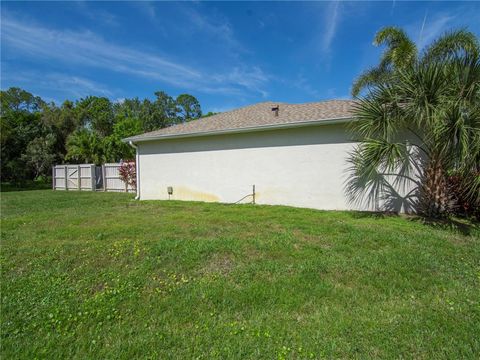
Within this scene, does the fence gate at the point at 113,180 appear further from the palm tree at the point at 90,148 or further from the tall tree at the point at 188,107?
the tall tree at the point at 188,107

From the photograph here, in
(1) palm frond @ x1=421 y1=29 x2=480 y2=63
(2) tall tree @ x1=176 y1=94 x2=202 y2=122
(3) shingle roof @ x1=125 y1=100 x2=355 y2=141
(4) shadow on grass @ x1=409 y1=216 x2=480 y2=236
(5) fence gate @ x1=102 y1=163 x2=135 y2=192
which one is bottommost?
(4) shadow on grass @ x1=409 y1=216 x2=480 y2=236

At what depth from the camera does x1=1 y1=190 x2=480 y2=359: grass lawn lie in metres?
2.27

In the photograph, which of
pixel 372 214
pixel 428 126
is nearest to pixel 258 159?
pixel 372 214

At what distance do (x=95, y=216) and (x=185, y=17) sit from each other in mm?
6752

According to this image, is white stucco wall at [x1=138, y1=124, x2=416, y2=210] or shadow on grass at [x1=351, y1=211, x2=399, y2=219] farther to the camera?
white stucco wall at [x1=138, y1=124, x2=416, y2=210]

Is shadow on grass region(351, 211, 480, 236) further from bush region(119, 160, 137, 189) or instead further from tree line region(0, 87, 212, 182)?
tree line region(0, 87, 212, 182)

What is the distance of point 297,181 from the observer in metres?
Result: 8.31

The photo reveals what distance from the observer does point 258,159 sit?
888cm

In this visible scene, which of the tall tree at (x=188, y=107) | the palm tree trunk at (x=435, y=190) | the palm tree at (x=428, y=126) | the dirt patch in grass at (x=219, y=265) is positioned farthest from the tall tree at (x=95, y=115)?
the palm tree trunk at (x=435, y=190)

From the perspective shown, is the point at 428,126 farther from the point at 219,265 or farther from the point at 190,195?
the point at 190,195

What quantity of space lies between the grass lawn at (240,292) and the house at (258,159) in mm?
2783

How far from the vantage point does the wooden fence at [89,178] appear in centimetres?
1590

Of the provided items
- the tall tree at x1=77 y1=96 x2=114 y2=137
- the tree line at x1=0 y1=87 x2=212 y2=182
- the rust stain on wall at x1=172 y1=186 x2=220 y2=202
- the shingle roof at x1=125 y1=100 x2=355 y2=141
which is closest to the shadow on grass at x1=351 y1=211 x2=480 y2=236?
the shingle roof at x1=125 y1=100 x2=355 y2=141

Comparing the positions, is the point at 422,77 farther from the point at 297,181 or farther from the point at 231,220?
the point at 231,220
